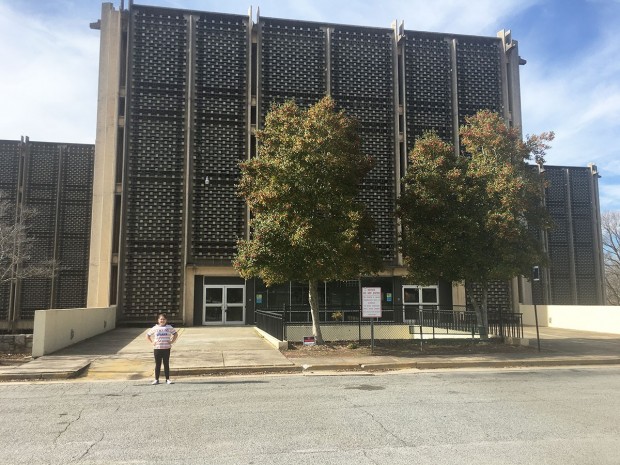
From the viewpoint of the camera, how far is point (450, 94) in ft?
102

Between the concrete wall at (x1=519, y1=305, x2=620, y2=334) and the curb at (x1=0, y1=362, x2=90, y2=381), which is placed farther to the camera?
the concrete wall at (x1=519, y1=305, x2=620, y2=334)

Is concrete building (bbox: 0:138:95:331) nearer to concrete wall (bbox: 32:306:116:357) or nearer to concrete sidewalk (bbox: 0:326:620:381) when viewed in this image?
concrete wall (bbox: 32:306:116:357)

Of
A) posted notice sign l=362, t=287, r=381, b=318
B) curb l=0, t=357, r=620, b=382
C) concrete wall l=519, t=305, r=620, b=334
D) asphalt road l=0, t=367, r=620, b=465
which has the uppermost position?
posted notice sign l=362, t=287, r=381, b=318

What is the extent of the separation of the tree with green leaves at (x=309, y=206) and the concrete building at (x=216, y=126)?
39.0ft

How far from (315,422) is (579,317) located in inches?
923

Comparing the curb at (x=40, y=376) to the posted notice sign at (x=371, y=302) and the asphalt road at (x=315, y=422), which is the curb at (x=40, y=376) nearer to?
the asphalt road at (x=315, y=422)

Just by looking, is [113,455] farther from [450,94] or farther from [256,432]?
[450,94]

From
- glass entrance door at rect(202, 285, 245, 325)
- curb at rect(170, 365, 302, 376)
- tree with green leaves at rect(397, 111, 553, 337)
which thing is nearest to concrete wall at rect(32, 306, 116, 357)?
curb at rect(170, 365, 302, 376)

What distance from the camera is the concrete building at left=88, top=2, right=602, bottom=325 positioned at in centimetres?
2775

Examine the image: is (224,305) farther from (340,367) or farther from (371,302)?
(340,367)

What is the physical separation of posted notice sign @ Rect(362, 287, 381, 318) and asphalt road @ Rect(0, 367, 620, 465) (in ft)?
13.0

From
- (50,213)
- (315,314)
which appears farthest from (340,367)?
(50,213)

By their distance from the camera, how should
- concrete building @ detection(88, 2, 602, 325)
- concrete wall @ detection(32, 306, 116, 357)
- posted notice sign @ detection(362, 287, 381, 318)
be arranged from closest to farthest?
concrete wall @ detection(32, 306, 116, 357) → posted notice sign @ detection(362, 287, 381, 318) → concrete building @ detection(88, 2, 602, 325)

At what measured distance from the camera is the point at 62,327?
1656 centimetres
